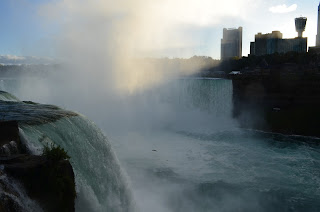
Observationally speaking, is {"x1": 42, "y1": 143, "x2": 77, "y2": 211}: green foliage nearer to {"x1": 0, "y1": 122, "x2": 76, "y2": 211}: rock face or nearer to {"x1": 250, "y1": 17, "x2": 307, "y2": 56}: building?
{"x1": 0, "y1": 122, "x2": 76, "y2": 211}: rock face

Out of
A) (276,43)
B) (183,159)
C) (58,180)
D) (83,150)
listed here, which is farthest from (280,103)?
(276,43)

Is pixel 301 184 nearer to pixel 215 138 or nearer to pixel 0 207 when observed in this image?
pixel 215 138

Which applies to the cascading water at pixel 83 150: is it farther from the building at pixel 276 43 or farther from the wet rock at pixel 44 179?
the building at pixel 276 43

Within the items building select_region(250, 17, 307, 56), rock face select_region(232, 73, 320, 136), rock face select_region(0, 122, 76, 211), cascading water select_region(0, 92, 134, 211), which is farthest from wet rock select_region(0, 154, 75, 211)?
building select_region(250, 17, 307, 56)

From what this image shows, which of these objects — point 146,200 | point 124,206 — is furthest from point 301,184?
point 124,206

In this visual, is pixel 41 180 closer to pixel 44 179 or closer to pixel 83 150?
pixel 44 179

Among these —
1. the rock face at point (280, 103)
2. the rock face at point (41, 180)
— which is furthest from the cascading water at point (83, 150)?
the rock face at point (280, 103)
